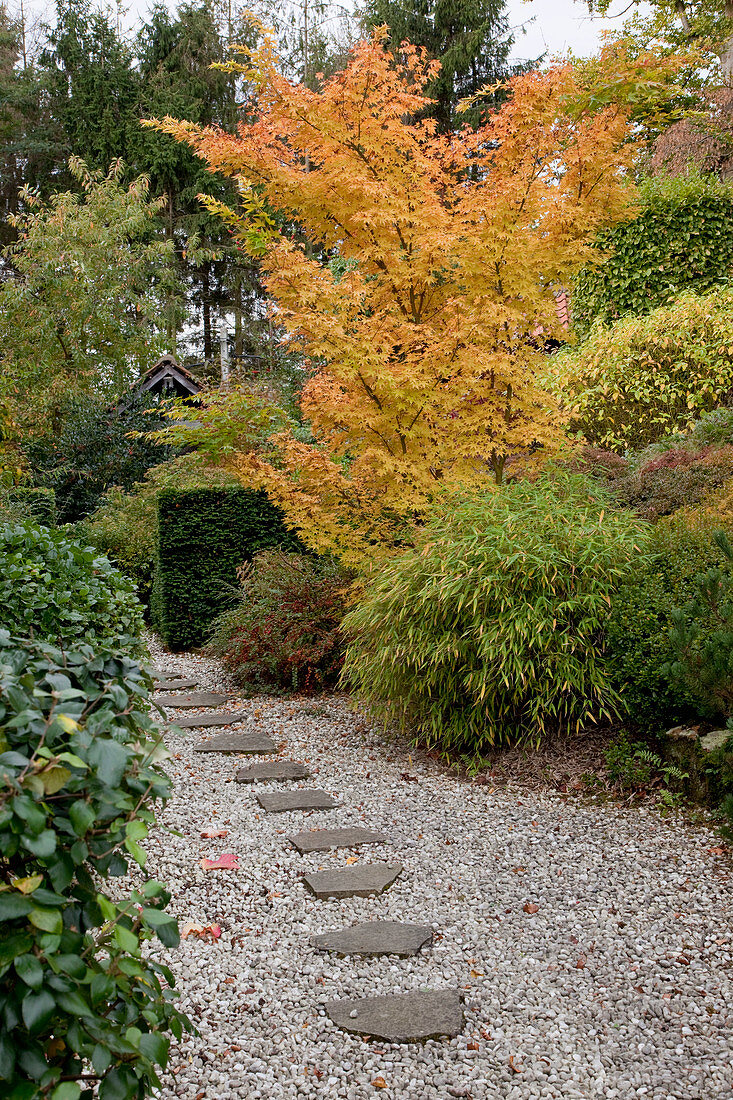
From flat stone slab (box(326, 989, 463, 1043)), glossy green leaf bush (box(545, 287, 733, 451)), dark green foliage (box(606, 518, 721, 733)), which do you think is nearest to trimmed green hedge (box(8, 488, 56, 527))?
glossy green leaf bush (box(545, 287, 733, 451))

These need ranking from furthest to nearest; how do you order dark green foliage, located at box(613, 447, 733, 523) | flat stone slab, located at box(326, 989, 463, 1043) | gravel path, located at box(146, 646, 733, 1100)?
dark green foliage, located at box(613, 447, 733, 523) → flat stone slab, located at box(326, 989, 463, 1043) → gravel path, located at box(146, 646, 733, 1100)

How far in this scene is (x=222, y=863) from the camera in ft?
10.2

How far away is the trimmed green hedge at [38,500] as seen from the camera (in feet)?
32.0

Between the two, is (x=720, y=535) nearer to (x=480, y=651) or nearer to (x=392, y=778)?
(x=480, y=651)

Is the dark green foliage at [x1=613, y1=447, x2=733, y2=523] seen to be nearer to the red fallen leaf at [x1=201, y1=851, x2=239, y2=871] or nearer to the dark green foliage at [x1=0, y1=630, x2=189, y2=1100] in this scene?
the red fallen leaf at [x1=201, y1=851, x2=239, y2=871]

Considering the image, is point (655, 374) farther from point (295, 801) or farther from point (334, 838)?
point (334, 838)

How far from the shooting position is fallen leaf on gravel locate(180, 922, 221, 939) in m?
2.59

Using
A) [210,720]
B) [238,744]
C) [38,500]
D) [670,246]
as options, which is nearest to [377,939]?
[238,744]

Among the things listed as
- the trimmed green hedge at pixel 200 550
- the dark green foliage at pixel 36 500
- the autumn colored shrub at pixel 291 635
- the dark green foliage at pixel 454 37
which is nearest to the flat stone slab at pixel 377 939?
the autumn colored shrub at pixel 291 635

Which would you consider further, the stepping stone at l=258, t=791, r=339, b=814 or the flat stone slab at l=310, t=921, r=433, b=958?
the stepping stone at l=258, t=791, r=339, b=814

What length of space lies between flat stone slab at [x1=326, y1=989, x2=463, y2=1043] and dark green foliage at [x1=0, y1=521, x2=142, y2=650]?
52.7 inches

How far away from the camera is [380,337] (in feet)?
17.0

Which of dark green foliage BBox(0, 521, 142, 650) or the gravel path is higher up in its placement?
dark green foliage BBox(0, 521, 142, 650)

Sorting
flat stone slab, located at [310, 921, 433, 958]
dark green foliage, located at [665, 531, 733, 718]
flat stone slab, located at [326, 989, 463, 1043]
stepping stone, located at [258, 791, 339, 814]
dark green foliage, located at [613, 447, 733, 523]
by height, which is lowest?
stepping stone, located at [258, 791, 339, 814]
